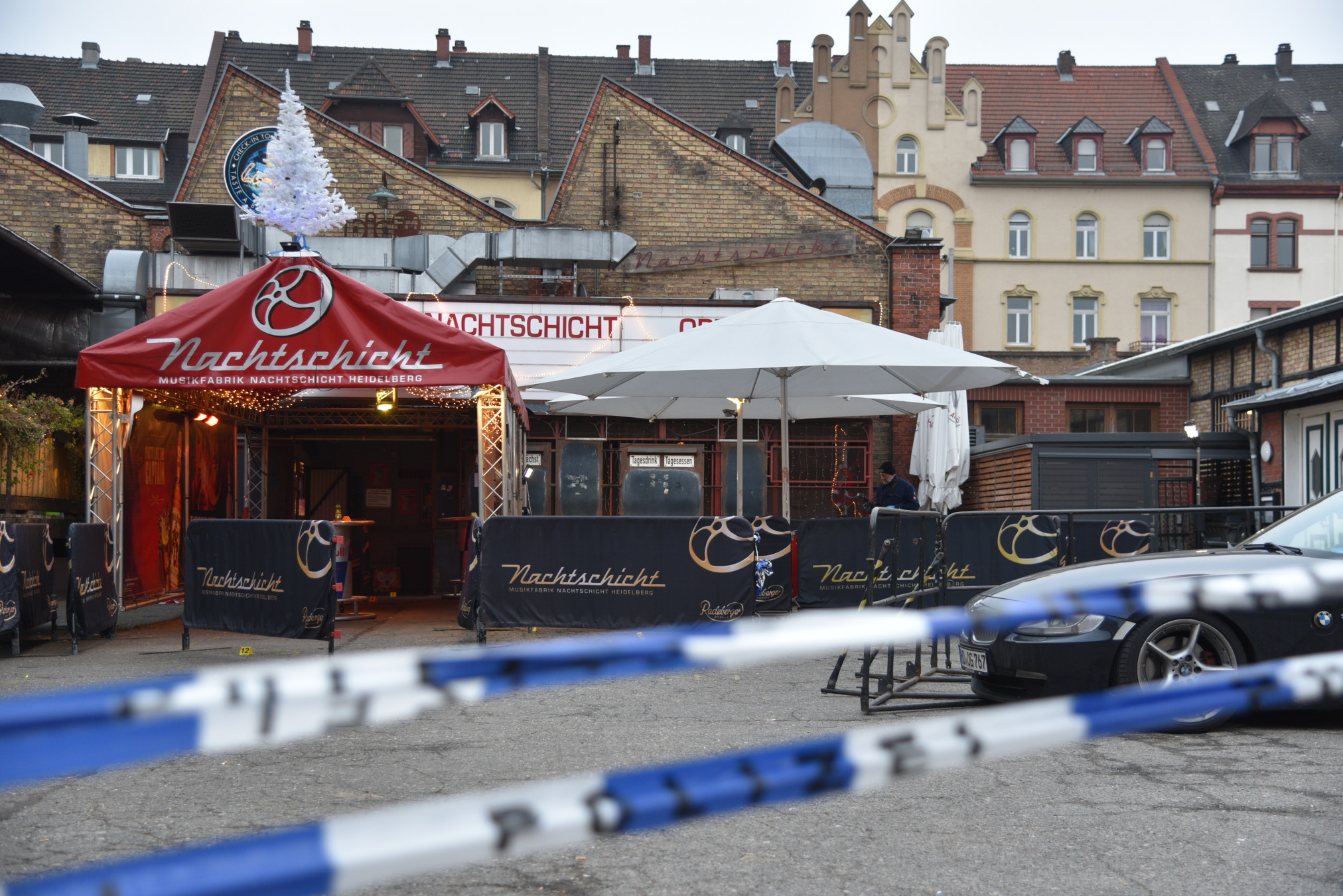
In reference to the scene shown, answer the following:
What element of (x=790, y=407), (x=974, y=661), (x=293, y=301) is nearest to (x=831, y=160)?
(x=790, y=407)

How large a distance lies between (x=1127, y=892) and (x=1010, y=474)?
19061 millimetres

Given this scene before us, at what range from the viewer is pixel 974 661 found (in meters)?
6.96

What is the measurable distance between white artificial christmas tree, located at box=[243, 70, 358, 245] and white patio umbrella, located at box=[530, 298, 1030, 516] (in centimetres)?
901

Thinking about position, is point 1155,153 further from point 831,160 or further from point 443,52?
point 443,52

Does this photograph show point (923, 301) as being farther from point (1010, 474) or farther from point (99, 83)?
point (99, 83)

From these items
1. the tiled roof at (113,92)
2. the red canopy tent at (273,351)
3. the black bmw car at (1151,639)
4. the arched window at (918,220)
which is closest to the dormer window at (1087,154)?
the arched window at (918,220)

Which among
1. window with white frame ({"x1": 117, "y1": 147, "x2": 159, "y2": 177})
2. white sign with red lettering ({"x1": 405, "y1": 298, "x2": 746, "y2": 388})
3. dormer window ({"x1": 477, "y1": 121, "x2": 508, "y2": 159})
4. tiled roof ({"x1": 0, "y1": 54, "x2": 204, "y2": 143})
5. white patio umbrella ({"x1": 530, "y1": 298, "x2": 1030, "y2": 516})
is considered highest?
tiled roof ({"x1": 0, "y1": 54, "x2": 204, "y2": 143})

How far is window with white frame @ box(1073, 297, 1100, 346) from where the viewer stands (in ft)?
136

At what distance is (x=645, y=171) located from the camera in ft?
71.3

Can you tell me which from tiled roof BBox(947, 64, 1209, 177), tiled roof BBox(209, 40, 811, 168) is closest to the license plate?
tiled roof BBox(209, 40, 811, 168)

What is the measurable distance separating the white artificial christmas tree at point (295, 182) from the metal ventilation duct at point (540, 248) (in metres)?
2.04

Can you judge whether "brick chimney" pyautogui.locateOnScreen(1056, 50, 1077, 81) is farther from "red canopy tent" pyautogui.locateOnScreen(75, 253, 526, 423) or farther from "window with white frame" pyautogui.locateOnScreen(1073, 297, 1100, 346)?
"red canopy tent" pyautogui.locateOnScreen(75, 253, 526, 423)

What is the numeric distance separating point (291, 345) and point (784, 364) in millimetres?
5320

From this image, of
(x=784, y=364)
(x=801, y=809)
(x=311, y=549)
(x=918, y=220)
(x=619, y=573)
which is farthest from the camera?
(x=918, y=220)
